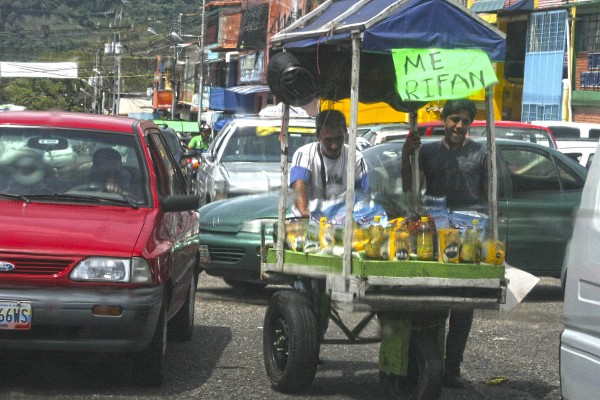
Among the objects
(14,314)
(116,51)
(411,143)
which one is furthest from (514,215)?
(116,51)

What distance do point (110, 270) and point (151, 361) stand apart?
722mm

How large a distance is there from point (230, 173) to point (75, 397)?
7912 millimetres

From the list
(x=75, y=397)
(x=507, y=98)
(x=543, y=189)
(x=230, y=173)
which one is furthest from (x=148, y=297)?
(x=507, y=98)

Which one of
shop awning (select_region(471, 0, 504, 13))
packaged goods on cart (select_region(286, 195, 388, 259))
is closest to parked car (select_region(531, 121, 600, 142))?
shop awning (select_region(471, 0, 504, 13))

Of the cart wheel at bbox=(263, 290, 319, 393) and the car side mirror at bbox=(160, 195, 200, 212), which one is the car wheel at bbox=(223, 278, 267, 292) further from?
the cart wheel at bbox=(263, 290, 319, 393)

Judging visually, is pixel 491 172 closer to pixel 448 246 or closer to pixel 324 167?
pixel 448 246

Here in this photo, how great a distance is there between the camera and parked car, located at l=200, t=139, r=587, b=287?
10.2 meters

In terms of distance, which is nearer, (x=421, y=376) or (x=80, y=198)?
(x=421, y=376)

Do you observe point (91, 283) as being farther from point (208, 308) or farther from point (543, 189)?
point (543, 189)

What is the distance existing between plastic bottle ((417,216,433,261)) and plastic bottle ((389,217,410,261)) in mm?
66

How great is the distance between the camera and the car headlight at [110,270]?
20.2 feet

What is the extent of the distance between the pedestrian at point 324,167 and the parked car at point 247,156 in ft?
19.9

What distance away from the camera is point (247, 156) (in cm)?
1482

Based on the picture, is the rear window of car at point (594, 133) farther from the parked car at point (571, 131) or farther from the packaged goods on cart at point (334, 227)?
the packaged goods on cart at point (334, 227)
